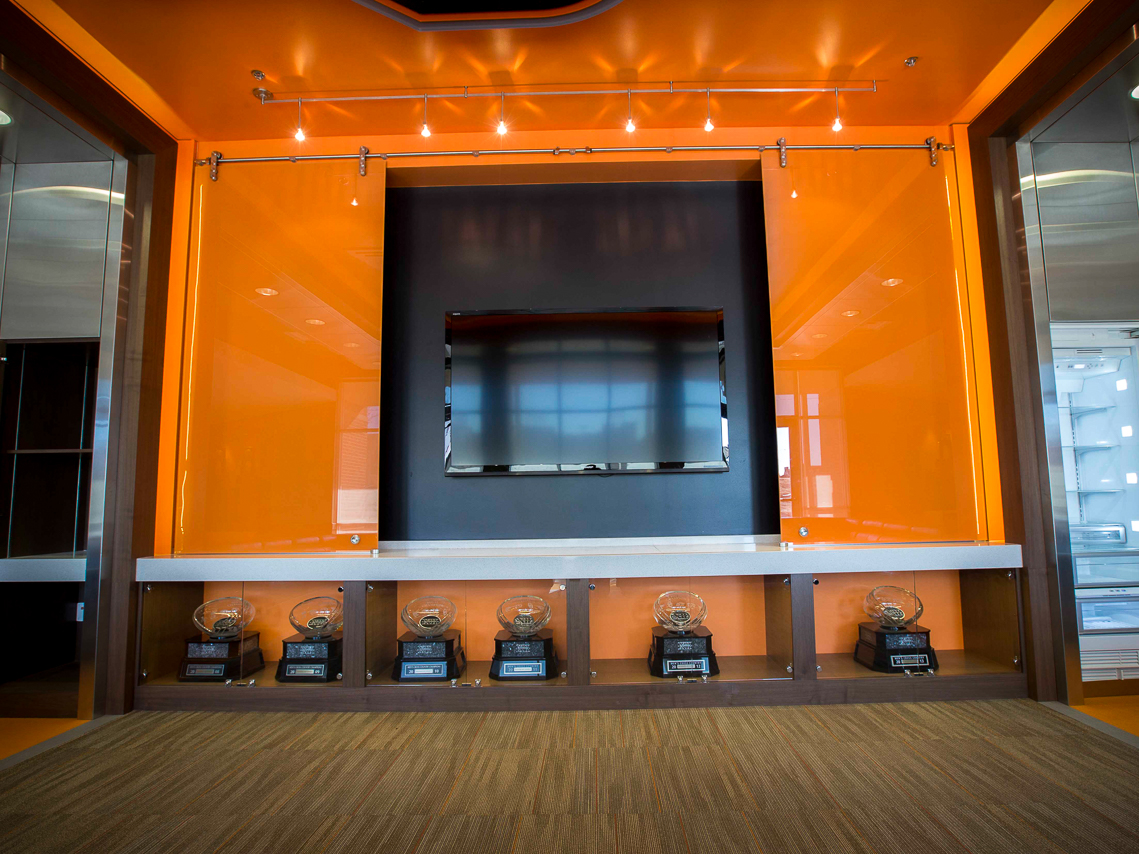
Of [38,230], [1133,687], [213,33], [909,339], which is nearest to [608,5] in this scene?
[213,33]

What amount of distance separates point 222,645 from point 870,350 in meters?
3.77

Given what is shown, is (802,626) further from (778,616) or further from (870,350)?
(870,350)

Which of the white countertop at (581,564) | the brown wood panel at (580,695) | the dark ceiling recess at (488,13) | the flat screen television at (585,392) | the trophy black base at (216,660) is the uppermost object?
the dark ceiling recess at (488,13)

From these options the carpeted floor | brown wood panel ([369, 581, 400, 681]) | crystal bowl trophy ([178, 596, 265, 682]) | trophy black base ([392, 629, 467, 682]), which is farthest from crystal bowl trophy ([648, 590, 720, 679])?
crystal bowl trophy ([178, 596, 265, 682])

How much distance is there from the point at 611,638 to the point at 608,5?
2.97 m

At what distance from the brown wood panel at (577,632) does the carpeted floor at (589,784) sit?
0.63ft

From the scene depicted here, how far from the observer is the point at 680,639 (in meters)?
2.85

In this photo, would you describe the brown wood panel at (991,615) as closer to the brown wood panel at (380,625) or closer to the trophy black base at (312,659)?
the brown wood panel at (380,625)

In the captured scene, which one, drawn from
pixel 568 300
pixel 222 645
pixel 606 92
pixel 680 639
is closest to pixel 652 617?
pixel 680 639

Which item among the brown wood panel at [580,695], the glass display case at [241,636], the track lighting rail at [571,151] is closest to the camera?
the brown wood panel at [580,695]

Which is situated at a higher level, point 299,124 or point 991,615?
point 299,124

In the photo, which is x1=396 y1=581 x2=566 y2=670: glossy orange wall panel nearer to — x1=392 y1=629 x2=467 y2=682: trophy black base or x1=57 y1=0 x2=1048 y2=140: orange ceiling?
x1=392 y1=629 x2=467 y2=682: trophy black base

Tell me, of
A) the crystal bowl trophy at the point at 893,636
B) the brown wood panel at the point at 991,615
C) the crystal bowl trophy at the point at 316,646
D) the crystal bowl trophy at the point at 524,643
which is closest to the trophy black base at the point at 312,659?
the crystal bowl trophy at the point at 316,646

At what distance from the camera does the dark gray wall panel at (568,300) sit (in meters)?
3.33
